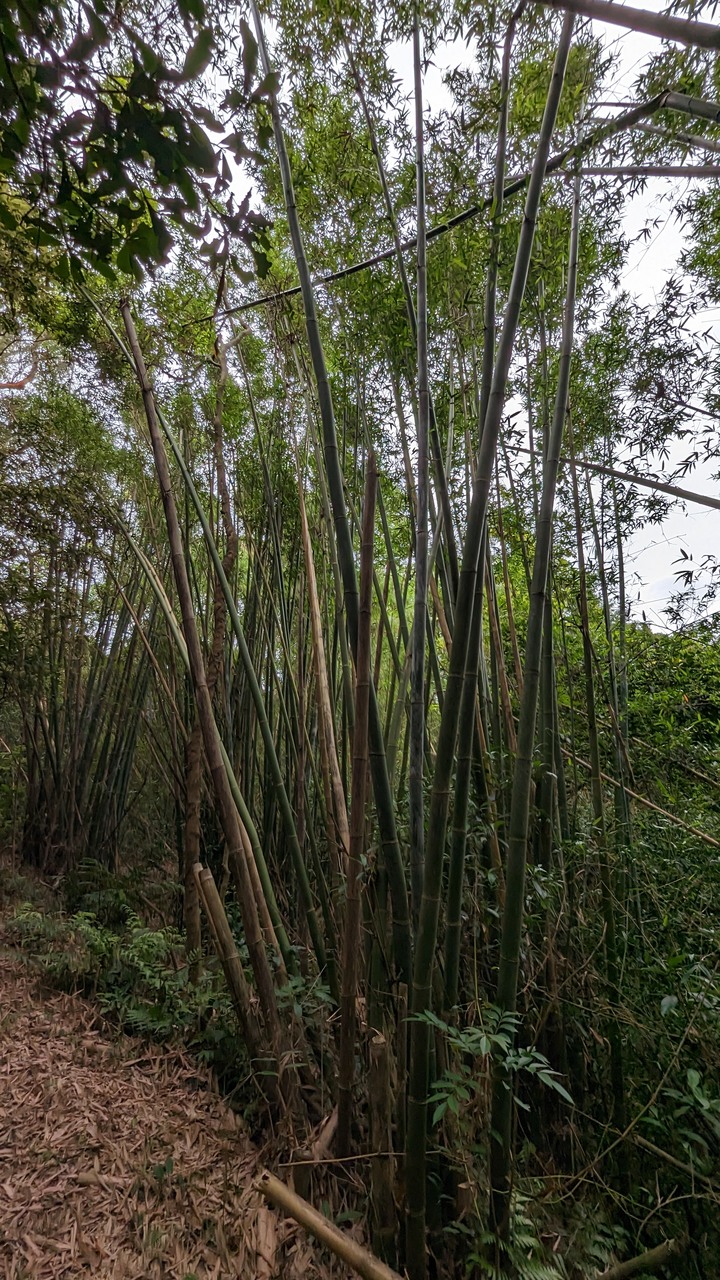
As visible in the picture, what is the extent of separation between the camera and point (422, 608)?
144cm

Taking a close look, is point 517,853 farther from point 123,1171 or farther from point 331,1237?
point 123,1171

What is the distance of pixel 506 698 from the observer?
2.08 meters

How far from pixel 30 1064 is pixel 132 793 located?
2654 mm

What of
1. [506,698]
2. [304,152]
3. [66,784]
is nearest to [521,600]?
[506,698]

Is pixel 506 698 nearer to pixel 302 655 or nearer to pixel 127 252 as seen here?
pixel 302 655

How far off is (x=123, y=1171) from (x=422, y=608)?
5.66 feet

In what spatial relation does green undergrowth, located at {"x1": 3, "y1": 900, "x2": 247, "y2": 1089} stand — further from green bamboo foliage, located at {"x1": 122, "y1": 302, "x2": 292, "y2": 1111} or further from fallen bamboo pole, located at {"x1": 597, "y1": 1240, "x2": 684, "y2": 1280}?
fallen bamboo pole, located at {"x1": 597, "y1": 1240, "x2": 684, "y2": 1280}

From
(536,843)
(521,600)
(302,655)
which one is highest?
(521,600)

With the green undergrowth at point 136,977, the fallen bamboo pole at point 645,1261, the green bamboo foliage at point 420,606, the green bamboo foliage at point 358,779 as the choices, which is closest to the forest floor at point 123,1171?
the green undergrowth at point 136,977

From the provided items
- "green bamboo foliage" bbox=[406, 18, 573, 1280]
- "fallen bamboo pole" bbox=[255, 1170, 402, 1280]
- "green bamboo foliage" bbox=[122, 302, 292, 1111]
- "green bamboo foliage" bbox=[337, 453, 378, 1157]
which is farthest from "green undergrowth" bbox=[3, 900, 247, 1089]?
"green bamboo foliage" bbox=[406, 18, 573, 1280]

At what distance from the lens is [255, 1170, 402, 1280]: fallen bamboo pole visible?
1.03m

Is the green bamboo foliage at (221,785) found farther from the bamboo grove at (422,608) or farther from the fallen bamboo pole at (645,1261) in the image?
the fallen bamboo pole at (645,1261)

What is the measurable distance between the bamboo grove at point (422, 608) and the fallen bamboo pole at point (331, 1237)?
12 centimetres

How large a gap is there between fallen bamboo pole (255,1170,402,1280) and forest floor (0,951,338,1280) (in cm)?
35
